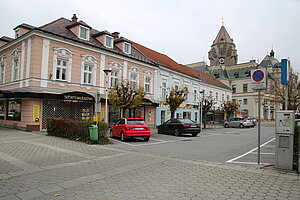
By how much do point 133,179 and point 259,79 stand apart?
5357mm

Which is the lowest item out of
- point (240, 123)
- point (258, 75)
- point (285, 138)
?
point (240, 123)

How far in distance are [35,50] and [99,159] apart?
1234cm

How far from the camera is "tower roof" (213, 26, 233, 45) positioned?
85.9 meters

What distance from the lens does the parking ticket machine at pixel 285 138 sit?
253 inches

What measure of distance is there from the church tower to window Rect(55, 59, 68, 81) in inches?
2900

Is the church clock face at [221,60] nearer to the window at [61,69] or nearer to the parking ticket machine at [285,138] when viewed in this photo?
the window at [61,69]

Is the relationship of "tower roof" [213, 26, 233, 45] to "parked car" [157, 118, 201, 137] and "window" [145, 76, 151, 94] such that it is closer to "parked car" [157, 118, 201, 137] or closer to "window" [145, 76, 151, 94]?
"window" [145, 76, 151, 94]

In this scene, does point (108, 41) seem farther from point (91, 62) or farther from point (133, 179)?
point (133, 179)

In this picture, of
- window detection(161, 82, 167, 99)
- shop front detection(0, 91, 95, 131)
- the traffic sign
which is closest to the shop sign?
shop front detection(0, 91, 95, 131)

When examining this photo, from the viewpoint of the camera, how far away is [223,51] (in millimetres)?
84625

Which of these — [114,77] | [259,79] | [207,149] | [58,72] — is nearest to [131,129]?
[207,149]

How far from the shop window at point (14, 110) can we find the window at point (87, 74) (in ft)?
18.4

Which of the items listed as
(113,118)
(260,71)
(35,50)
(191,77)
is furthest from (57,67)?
Answer: (191,77)

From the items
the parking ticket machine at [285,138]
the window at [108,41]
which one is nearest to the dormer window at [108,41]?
the window at [108,41]
